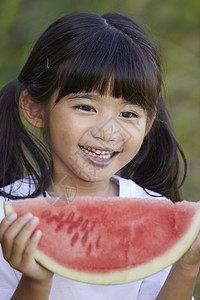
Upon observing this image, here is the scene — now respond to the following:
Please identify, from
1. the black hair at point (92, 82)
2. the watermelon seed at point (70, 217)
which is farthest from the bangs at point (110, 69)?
the watermelon seed at point (70, 217)

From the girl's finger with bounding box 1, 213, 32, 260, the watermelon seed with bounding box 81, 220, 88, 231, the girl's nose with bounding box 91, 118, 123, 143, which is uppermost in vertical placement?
the girl's nose with bounding box 91, 118, 123, 143

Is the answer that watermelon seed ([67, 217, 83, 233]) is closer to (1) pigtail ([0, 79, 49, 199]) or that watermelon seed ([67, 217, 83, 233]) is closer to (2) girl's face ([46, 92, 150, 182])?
(2) girl's face ([46, 92, 150, 182])

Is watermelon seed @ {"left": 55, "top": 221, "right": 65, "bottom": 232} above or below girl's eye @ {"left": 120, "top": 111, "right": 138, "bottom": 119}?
below

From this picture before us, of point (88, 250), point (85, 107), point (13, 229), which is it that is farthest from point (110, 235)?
point (85, 107)

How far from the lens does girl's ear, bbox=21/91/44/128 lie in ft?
5.69

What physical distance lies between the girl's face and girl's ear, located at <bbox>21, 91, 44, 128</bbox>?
3.6 inches

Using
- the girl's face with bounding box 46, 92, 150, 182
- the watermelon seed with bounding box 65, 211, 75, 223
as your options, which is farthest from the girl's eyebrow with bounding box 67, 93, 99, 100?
the watermelon seed with bounding box 65, 211, 75, 223

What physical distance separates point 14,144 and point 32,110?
167 millimetres

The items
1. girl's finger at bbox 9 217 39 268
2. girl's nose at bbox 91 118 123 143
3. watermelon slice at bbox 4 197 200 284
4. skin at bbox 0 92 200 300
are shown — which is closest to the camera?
girl's finger at bbox 9 217 39 268

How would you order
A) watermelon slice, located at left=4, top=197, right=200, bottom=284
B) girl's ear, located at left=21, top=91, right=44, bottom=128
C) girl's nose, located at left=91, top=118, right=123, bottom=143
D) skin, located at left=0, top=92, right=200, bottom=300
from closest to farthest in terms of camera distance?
watermelon slice, located at left=4, top=197, right=200, bottom=284 < skin, located at left=0, top=92, right=200, bottom=300 < girl's nose, located at left=91, top=118, right=123, bottom=143 < girl's ear, located at left=21, top=91, right=44, bottom=128

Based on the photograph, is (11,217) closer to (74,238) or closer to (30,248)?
(30,248)

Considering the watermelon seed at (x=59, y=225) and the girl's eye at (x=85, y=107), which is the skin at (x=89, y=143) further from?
the watermelon seed at (x=59, y=225)

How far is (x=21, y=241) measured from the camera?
3.70 feet

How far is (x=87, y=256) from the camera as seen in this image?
4.18 ft
